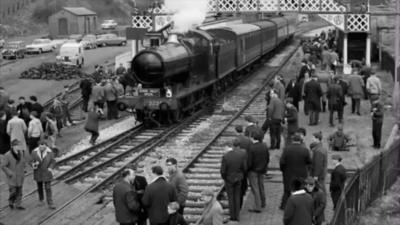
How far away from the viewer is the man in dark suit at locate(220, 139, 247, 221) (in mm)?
12375

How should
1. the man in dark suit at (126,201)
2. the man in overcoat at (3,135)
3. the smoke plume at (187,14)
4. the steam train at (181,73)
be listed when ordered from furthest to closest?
the smoke plume at (187,14) → the steam train at (181,73) → the man in overcoat at (3,135) → the man in dark suit at (126,201)

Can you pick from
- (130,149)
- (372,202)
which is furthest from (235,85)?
(372,202)

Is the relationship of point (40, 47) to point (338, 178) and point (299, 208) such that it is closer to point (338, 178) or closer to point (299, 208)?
point (338, 178)

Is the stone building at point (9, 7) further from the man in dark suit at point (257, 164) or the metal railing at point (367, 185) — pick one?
the man in dark suit at point (257, 164)

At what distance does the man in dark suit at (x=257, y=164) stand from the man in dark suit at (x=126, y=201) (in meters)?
3.07

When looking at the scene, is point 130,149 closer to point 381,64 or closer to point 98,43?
point 381,64

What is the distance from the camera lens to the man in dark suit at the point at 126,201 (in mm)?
10453

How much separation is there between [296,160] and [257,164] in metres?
0.80

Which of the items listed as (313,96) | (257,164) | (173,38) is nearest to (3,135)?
(257,164)

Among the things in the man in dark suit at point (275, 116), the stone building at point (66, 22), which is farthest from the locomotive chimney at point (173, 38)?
the stone building at point (66, 22)

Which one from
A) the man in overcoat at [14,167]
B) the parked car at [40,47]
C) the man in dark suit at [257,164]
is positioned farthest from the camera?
the parked car at [40,47]

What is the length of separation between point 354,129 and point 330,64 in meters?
8.54

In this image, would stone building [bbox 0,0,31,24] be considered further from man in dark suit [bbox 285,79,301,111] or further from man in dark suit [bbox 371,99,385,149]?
man in dark suit [bbox 371,99,385,149]

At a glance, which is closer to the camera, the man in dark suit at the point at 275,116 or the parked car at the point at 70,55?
the man in dark suit at the point at 275,116
